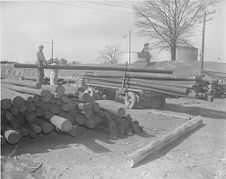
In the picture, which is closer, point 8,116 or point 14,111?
point 8,116

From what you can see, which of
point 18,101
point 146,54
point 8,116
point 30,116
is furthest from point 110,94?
point 146,54

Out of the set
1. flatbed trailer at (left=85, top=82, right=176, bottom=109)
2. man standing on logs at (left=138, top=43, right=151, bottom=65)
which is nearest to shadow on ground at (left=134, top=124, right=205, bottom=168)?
flatbed trailer at (left=85, top=82, right=176, bottom=109)

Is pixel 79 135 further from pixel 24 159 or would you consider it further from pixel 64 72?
pixel 64 72

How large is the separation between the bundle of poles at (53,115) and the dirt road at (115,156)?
325 millimetres

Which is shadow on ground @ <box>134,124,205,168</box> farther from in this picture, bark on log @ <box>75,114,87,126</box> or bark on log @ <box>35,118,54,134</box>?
bark on log @ <box>35,118,54,134</box>

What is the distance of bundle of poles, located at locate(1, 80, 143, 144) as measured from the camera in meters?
7.40

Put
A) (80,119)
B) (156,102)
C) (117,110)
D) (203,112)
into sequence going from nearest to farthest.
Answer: (80,119) < (117,110) < (203,112) < (156,102)

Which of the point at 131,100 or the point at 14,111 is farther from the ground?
the point at 14,111

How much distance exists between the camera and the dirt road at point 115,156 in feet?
19.7

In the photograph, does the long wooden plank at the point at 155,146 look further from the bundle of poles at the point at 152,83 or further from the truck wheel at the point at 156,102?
the truck wheel at the point at 156,102

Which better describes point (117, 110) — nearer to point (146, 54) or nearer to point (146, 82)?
point (146, 82)

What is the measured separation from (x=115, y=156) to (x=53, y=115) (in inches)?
73.9

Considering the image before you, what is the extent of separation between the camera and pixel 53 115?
7910mm

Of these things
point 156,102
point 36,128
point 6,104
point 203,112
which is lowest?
point 203,112
